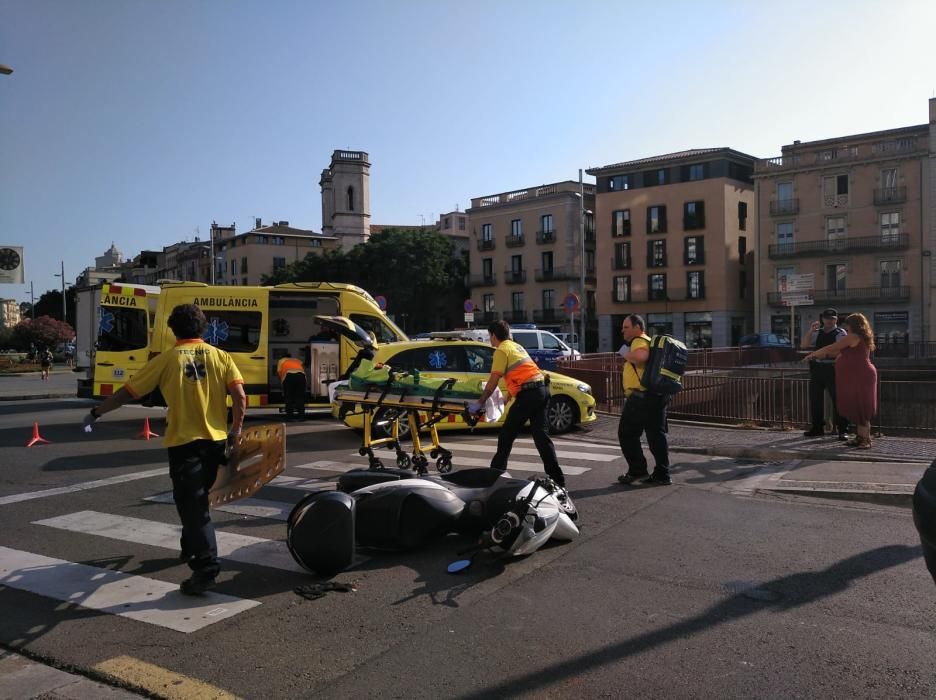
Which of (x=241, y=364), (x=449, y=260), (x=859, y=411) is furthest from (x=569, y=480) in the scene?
(x=449, y=260)

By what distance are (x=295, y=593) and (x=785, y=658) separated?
293 cm

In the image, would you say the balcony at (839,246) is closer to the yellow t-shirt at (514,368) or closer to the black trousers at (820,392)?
the black trousers at (820,392)

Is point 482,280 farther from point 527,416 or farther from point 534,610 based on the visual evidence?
point 534,610

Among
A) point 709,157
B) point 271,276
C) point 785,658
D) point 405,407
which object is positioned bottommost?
point 785,658

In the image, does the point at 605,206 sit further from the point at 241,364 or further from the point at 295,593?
the point at 295,593

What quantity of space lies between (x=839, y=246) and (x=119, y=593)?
54.5 meters

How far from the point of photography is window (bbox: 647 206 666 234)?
5825 centimetres

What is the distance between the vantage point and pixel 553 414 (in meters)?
12.5

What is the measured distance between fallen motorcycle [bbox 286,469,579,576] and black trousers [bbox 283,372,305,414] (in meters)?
7.92

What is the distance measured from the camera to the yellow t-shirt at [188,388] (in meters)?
4.91

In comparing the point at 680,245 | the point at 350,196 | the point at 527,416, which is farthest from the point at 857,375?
the point at 350,196

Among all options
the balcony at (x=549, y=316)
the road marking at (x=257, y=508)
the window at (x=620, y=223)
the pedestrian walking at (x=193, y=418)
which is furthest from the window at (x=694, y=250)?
the pedestrian walking at (x=193, y=418)

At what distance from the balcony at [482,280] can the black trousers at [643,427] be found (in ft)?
193

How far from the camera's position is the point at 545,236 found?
207 feet
